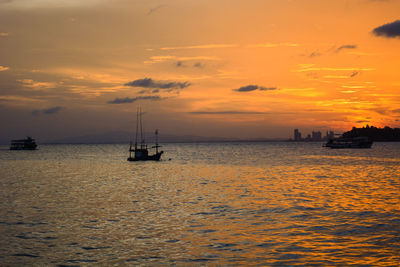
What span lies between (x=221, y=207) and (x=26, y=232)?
14733mm

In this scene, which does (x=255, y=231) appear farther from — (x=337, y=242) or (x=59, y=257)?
(x=59, y=257)

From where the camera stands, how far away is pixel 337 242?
20078 millimetres

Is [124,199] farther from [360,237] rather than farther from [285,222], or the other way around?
[360,237]

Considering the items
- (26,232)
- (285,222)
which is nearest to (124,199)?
(26,232)

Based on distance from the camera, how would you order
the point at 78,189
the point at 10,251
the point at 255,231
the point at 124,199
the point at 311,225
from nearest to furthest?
the point at 10,251, the point at 255,231, the point at 311,225, the point at 124,199, the point at 78,189

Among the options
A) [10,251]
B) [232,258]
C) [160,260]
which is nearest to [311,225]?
[232,258]

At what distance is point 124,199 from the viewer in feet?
123

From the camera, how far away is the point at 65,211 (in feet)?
99.8

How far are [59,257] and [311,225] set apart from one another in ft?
48.5

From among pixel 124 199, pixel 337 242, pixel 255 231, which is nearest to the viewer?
pixel 337 242

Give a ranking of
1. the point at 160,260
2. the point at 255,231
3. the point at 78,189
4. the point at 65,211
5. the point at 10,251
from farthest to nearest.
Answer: the point at 78,189
the point at 65,211
the point at 255,231
the point at 10,251
the point at 160,260

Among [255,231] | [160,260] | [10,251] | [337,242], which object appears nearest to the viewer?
[160,260]

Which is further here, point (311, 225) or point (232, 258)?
point (311, 225)

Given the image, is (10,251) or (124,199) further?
(124,199)
